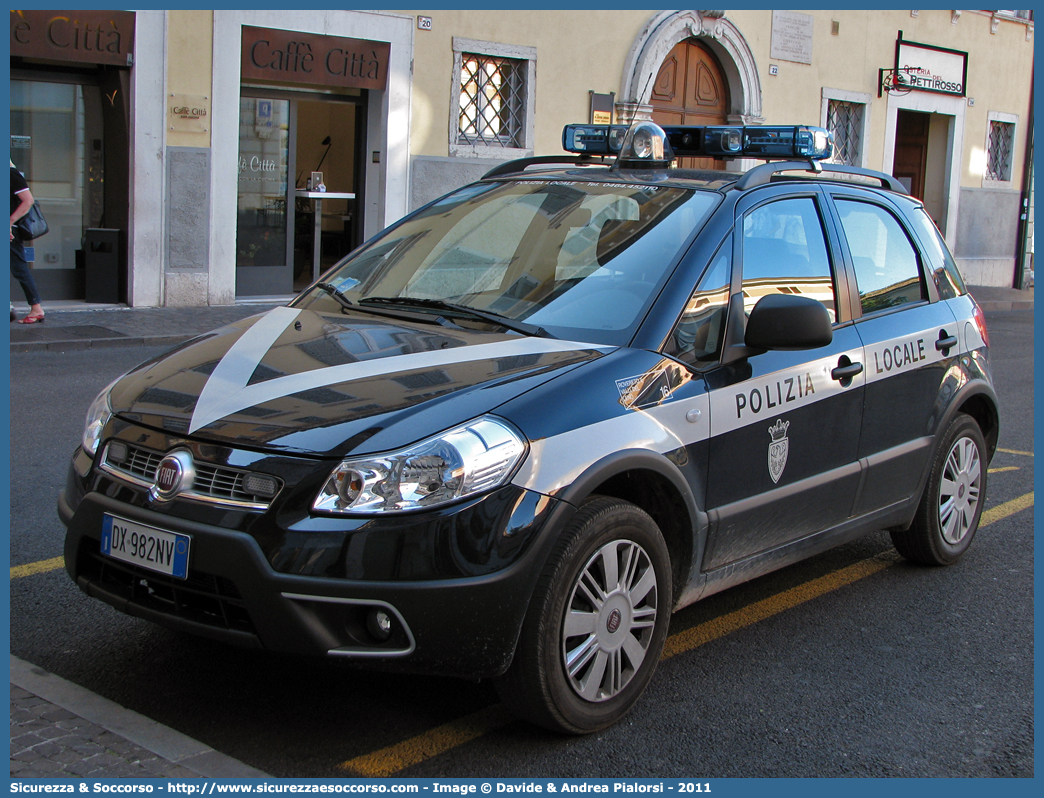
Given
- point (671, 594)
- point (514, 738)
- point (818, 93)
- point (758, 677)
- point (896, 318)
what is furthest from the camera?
point (818, 93)

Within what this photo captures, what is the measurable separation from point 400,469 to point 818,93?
2042cm

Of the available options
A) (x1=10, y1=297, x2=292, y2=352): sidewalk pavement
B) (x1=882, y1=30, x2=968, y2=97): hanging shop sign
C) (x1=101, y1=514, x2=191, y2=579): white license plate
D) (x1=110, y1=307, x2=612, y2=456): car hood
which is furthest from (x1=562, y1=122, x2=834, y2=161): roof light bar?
(x1=882, y1=30, x2=968, y2=97): hanging shop sign

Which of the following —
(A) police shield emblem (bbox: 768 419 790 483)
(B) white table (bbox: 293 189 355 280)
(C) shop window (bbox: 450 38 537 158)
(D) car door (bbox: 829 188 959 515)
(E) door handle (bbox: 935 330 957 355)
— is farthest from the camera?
(C) shop window (bbox: 450 38 537 158)

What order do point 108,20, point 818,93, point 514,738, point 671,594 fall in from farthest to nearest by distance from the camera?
point 818,93
point 108,20
point 671,594
point 514,738

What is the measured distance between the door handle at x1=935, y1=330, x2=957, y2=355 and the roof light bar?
0.91m

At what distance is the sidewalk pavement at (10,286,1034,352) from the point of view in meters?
10.9

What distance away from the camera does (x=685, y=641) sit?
4.14m

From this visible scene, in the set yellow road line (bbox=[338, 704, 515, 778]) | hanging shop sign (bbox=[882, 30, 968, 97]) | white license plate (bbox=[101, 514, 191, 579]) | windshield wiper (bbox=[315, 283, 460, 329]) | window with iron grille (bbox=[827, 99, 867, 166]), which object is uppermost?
hanging shop sign (bbox=[882, 30, 968, 97])

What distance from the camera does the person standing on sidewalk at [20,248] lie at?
11344 mm

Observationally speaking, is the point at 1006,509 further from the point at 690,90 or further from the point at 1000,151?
the point at 1000,151

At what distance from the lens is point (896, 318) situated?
467 cm

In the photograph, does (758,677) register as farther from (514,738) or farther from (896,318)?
(896,318)

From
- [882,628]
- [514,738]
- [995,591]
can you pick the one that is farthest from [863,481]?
[514,738]

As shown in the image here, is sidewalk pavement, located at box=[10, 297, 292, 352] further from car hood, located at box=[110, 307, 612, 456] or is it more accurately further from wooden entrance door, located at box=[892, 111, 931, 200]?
wooden entrance door, located at box=[892, 111, 931, 200]
